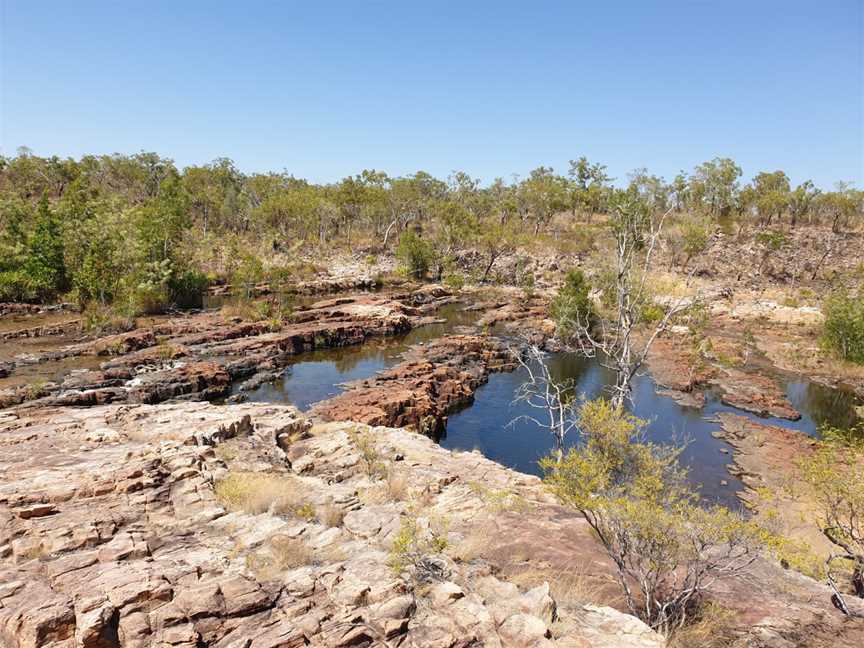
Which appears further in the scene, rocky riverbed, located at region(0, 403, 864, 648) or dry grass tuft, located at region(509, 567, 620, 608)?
dry grass tuft, located at region(509, 567, 620, 608)

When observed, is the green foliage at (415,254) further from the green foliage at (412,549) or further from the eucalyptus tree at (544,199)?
the green foliage at (412,549)

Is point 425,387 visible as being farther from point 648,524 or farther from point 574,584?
point 648,524

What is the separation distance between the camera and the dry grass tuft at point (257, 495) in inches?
452

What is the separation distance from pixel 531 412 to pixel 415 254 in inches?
1718

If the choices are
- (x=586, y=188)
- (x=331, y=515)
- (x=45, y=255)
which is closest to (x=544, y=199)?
(x=586, y=188)

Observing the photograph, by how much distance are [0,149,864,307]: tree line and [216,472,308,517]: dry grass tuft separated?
118 ft

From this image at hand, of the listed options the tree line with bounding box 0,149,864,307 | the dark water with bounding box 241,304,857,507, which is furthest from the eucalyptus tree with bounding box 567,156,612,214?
the dark water with bounding box 241,304,857,507

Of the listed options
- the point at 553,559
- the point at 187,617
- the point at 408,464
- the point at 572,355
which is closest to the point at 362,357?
the point at 572,355

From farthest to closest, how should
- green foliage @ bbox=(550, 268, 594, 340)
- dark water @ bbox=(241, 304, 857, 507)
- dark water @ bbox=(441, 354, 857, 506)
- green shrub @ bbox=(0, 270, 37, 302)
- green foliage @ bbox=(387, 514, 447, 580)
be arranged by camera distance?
green shrub @ bbox=(0, 270, 37, 302)
green foliage @ bbox=(550, 268, 594, 340)
dark water @ bbox=(241, 304, 857, 507)
dark water @ bbox=(441, 354, 857, 506)
green foliage @ bbox=(387, 514, 447, 580)

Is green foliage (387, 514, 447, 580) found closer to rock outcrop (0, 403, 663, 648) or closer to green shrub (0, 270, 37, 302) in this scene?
rock outcrop (0, 403, 663, 648)

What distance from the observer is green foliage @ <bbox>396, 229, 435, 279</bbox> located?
69875 mm

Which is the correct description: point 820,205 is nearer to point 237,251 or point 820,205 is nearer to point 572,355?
point 572,355

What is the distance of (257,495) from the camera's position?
1184 centimetres

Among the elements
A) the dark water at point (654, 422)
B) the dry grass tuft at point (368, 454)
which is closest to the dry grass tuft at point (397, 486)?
the dry grass tuft at point (368, 454)
